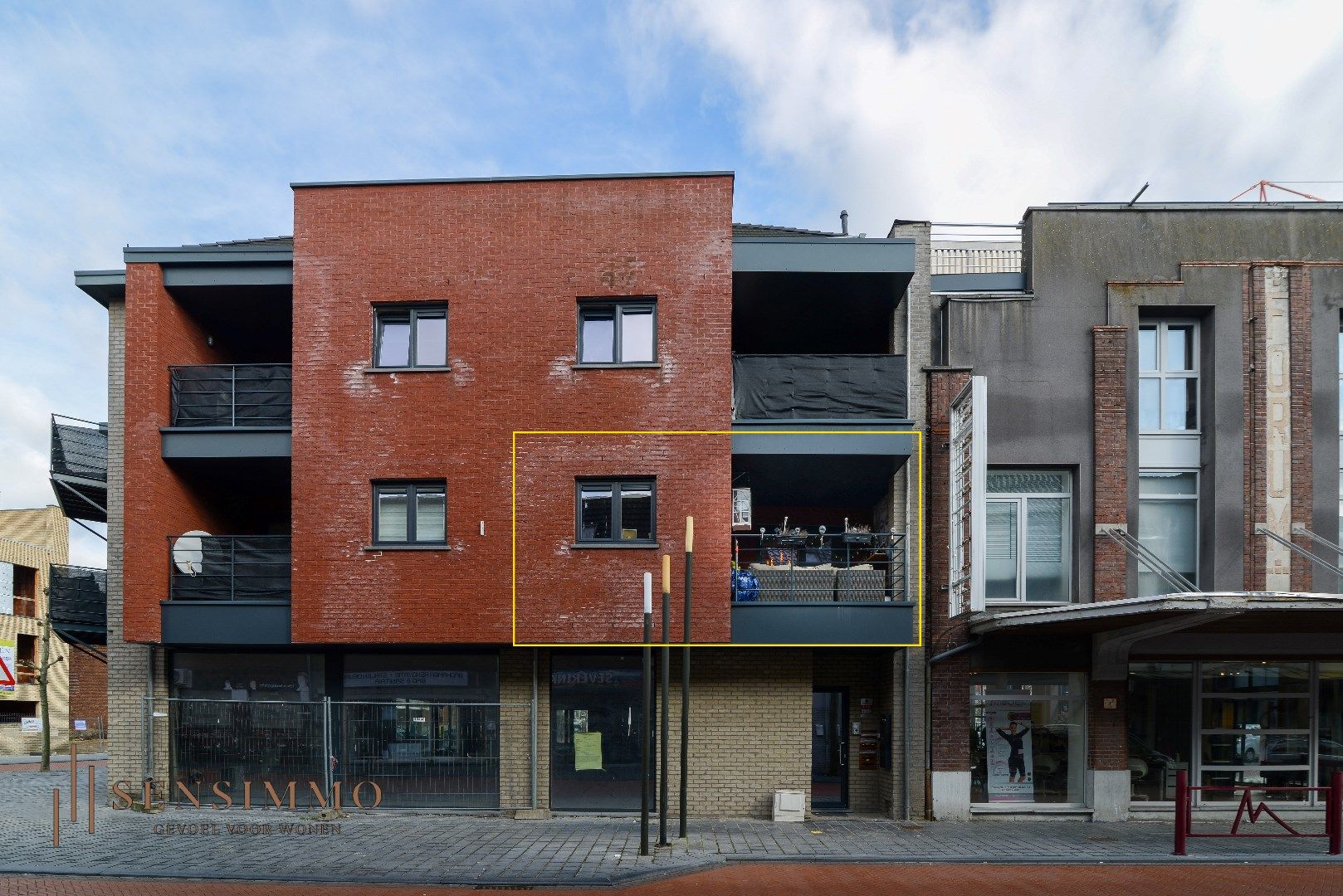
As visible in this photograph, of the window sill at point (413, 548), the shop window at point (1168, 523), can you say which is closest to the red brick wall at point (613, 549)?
the window sill at point (413, 548)

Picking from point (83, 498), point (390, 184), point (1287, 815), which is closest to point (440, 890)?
point (390, 184)

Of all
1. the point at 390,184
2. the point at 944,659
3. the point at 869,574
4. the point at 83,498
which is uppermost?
the point at 390,184

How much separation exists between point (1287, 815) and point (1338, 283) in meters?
Answer: 8.69

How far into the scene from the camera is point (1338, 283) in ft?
55.5

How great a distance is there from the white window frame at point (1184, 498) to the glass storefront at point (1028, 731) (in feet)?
8.40

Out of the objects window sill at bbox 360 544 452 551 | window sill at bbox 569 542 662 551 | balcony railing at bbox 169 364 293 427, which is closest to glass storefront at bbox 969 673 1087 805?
window sill at bbox 569 542 662 551

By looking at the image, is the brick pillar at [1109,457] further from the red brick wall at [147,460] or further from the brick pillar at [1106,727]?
the red brick wall at [147,460]

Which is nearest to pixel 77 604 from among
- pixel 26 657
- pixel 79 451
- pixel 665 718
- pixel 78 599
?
pixel 78 599

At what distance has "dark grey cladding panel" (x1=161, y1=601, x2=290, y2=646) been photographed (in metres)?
16.4

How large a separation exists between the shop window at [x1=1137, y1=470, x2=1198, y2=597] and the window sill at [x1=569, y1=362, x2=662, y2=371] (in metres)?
8.32

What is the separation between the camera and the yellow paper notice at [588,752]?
54.5 feet

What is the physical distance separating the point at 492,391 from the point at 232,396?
15.0 feet

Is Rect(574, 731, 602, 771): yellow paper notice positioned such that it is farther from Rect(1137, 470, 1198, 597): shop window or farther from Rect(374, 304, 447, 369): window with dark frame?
Rect(1137, 470, 1198, 597): shop window

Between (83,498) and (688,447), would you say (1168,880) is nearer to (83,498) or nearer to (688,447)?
(688,447)
